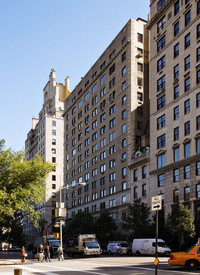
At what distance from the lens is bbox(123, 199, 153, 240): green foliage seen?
5250 cm

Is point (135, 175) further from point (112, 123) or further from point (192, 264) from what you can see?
point (192, 264)

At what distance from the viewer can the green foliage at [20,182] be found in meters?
38.3

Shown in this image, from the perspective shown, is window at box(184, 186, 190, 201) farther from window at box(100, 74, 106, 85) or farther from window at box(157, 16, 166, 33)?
window at box(100, 74, 106, 85)

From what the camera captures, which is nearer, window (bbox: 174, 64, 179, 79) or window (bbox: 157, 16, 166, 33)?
window (bbox: 174, 64, 179, 79)

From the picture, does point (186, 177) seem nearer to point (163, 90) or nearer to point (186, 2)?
point (163, 90)

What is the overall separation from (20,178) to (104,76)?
160 ft

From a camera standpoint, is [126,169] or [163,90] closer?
[163,90]

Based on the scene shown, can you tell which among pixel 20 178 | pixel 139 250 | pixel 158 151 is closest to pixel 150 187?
pixel 158 151

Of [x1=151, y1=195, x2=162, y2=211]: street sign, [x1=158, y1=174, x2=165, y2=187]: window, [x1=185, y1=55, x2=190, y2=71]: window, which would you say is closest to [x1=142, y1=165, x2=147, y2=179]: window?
[x1=158, y1=174, x2=165, y2=187]: window

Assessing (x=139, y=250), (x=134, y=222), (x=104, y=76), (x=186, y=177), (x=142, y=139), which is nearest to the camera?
(x=139, y=250)

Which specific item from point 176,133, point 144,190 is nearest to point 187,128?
point 176,133

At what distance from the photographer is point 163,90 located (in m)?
59.3

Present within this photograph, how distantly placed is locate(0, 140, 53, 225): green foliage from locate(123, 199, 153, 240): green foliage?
17201 mm

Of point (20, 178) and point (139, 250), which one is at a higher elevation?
point (20, 178)
